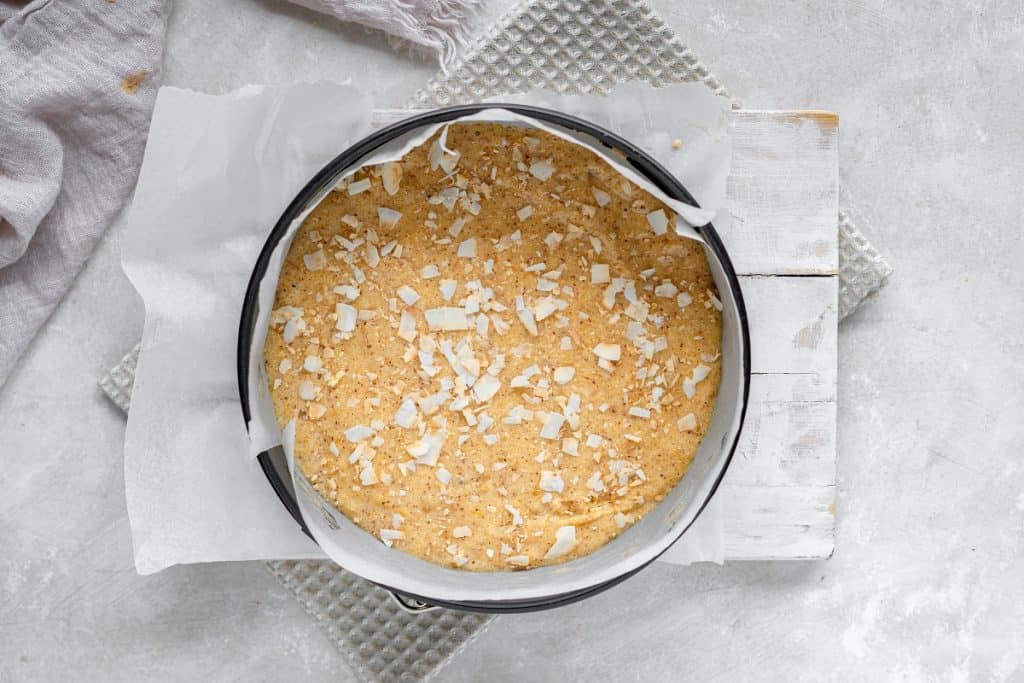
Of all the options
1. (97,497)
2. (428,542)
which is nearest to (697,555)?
(428,542)

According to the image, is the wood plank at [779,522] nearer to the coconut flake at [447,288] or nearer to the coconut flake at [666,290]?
the coconut flake at [666,290]

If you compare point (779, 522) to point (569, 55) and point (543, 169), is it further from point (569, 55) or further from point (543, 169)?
point (569, 55)

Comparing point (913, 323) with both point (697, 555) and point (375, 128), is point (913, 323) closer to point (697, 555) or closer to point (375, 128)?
point (697, 555)

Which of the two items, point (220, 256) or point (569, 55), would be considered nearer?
point (220, 256)

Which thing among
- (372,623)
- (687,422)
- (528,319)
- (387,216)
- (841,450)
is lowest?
(372,623)

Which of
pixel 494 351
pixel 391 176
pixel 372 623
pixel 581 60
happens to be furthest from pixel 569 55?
pixel 372 623

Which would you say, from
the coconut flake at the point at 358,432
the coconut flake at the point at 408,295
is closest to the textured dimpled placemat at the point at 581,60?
the coconut flake at the point at 408,295

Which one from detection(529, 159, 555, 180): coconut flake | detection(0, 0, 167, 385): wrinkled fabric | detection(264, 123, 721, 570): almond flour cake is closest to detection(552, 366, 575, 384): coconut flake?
detection(264, 123, 721, 570): almond flour cake

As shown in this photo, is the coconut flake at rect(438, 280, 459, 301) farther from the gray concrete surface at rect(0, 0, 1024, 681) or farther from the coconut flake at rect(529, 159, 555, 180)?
the gray concrete surface at rect(0, 0, 1024, 681)
